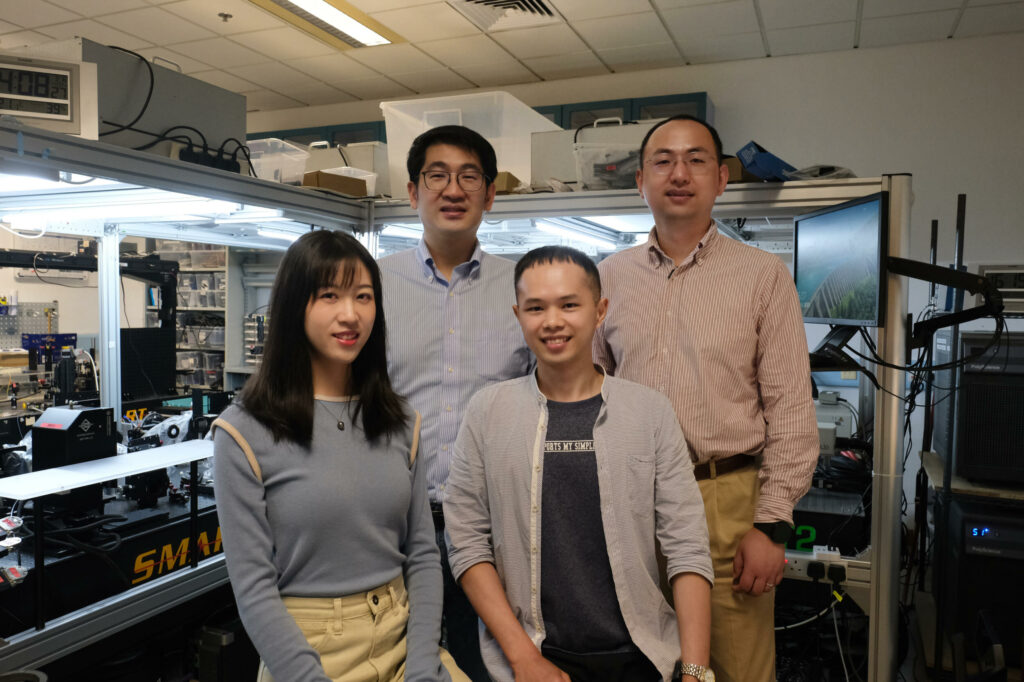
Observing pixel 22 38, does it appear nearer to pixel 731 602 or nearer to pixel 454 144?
pixel 454 144

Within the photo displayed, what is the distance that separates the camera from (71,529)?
194 centimetres

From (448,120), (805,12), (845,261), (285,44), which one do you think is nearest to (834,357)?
(845,261)

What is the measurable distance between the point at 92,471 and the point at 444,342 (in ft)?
3.59

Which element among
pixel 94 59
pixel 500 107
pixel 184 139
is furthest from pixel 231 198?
pixel 500 107

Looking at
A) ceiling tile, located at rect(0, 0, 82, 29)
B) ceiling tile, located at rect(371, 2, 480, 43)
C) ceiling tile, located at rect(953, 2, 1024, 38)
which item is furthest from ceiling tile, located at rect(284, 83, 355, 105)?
ceiling tile, located at rect(953, 2, 1024, 38)

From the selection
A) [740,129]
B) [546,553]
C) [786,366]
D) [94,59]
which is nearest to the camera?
[546,553]

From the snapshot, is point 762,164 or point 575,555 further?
point 762,164

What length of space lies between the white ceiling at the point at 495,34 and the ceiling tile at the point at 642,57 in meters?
0.02

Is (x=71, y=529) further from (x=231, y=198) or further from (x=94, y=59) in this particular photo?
(x=94, y=59)

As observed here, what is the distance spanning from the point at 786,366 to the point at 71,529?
1.89 metres

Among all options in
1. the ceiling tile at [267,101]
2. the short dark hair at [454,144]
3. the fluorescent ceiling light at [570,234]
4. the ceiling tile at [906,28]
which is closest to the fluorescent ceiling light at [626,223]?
the fluorescent ceiling light at [570,234]

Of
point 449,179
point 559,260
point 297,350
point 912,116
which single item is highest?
point 912,116

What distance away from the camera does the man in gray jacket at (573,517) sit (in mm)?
1285

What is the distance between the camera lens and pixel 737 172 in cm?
207
